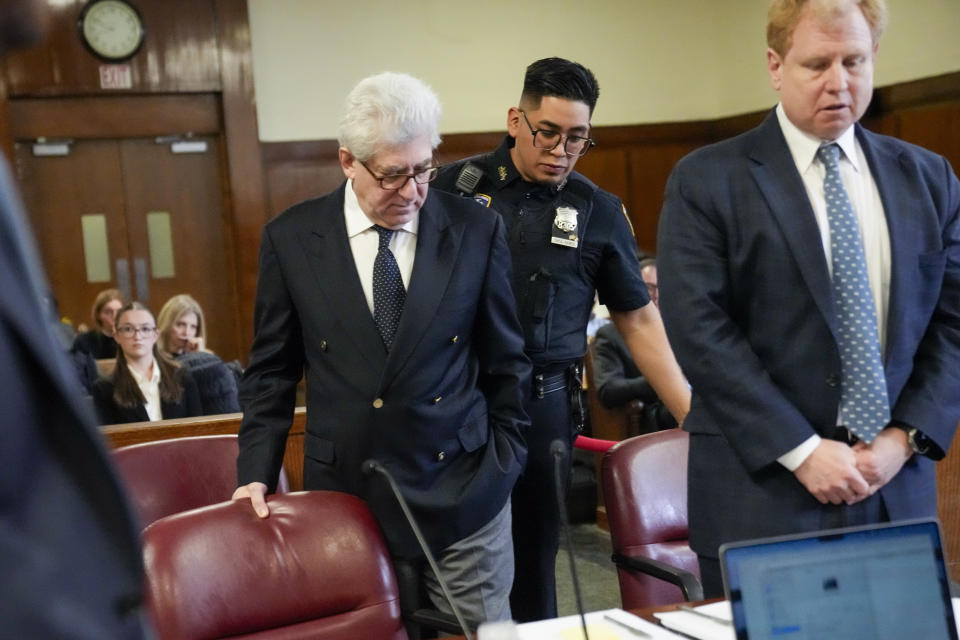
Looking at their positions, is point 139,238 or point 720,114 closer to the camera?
Answer: point 139,238

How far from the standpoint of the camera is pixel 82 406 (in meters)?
0.65

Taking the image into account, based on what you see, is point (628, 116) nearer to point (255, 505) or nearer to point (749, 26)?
point (749, 26)

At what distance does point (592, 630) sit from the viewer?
168 centimetres

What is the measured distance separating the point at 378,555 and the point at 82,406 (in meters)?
1.38

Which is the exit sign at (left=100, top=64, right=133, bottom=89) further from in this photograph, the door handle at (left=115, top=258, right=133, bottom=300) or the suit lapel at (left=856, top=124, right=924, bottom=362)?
the suit lapel at (left=856, top=124, right=924, bottom=362)

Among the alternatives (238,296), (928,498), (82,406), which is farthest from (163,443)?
(238,296)

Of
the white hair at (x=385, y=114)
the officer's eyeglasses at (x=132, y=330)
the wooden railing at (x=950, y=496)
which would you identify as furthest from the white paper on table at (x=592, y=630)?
the officer's eyeglasses at (x=132, y=330)

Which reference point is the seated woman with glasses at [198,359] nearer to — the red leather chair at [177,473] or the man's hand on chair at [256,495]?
the red leather chair at [177,473]

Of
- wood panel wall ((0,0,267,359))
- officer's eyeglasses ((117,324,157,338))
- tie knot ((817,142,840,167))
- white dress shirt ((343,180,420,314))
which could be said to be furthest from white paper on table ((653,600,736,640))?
wood panel wall ((0,0,267,359))

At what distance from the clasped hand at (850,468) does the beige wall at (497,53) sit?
7233mm

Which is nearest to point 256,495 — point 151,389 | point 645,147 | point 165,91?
point 151,389

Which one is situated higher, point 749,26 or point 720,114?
point 749,26

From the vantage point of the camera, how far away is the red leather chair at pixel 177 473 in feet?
8.37

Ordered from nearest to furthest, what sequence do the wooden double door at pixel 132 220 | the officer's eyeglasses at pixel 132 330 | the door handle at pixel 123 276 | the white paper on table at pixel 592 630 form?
the white paper on table at pixel 592 630, the officer's eyeglasses at pixel 132 330, the wooden double door at pixel 132 220, the door handle at pixel 123 276
